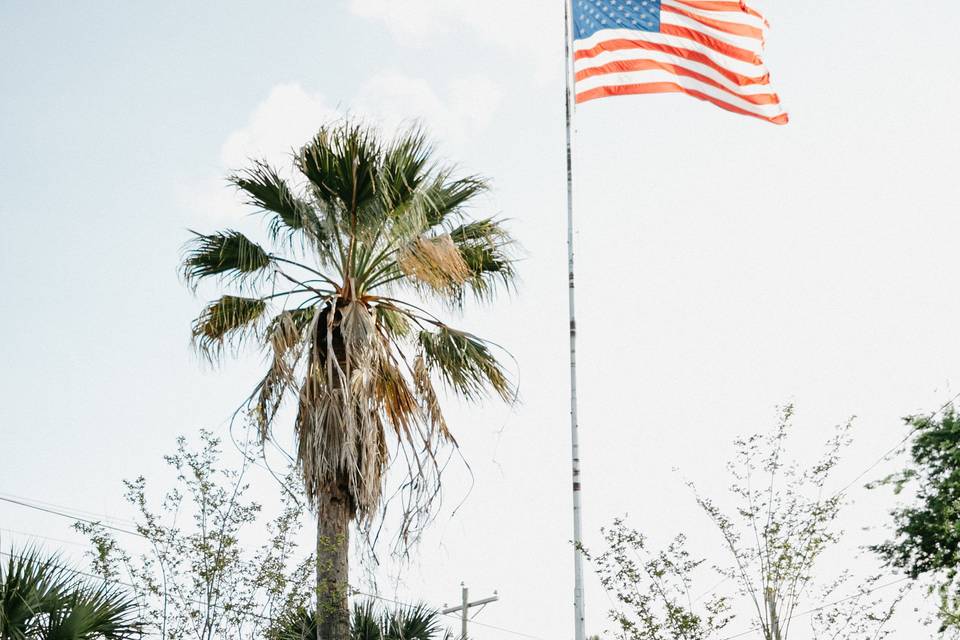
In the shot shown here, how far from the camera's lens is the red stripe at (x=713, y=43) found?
1255cm

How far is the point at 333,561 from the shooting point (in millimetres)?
11188

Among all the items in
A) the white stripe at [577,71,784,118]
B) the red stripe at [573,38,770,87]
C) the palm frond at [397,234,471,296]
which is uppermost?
the red stripe at [573,38,770,87]

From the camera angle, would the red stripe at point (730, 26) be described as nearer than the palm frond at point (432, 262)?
No

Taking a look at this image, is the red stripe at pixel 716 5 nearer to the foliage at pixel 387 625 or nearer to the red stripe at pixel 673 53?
the red stripe at pixel 673 53

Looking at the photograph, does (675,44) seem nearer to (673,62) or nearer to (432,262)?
(673,62)

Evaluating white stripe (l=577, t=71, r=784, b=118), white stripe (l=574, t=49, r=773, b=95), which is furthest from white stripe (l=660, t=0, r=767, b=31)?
white stripe (l=577, t=71, r=784, b=118)

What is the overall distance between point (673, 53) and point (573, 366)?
4.07m

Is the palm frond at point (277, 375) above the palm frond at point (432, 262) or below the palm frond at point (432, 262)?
below

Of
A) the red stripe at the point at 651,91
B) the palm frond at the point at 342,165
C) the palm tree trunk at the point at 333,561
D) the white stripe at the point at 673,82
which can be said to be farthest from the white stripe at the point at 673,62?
the palm tree trunk at the point at 333,561

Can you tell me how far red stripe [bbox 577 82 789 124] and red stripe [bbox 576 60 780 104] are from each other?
0.54 ft

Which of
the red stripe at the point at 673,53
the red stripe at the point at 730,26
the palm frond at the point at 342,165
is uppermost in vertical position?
the red stripe at the point at 730,26

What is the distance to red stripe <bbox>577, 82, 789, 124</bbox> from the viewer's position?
491 inches

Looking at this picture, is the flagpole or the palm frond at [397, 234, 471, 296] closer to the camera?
the flagpole

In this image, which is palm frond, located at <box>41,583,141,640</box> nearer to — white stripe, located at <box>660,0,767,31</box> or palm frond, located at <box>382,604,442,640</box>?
palm frond, located at <box>382,604,442,640</box>
